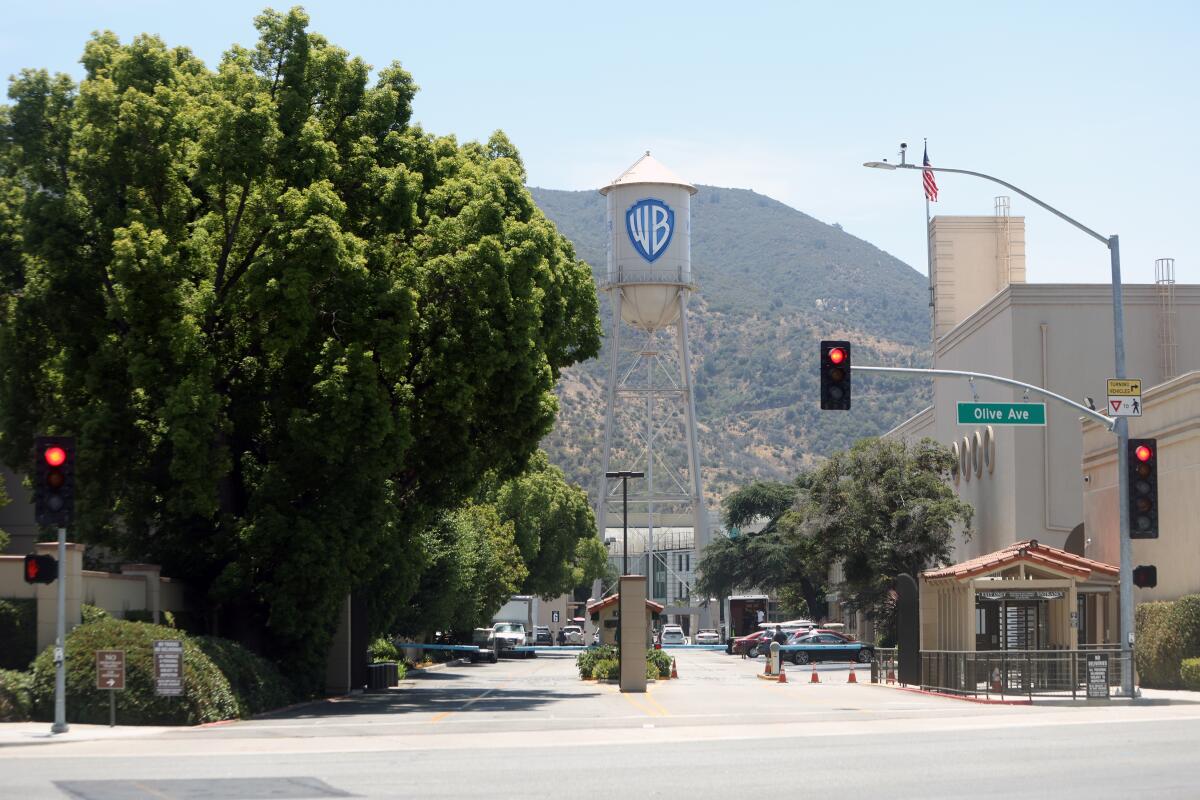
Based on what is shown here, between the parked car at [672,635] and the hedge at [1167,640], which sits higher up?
the hedge at [1167,640]

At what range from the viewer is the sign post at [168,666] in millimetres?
26281

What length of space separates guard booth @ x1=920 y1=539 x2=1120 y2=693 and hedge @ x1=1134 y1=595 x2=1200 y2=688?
126cm

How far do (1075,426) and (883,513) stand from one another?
37.6 feet

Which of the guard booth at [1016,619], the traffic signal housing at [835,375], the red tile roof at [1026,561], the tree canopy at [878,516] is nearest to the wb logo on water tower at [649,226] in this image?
the tree canopy at [878,516]

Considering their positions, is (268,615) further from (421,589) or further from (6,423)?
(421,589)

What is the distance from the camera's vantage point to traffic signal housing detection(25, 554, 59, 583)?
79.3ft

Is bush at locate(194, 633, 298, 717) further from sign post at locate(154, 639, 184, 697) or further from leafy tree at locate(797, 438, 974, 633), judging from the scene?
leafy tree at locate(797, 438, 974, 633)

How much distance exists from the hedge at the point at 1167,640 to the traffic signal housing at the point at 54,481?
24330 mm

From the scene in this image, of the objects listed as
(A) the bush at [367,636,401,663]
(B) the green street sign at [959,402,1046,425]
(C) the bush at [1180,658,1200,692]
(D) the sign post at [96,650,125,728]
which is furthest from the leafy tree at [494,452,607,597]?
(D) the sign post at [96,650,125,728]

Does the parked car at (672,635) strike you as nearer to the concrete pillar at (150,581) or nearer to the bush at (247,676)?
the bush at (247,676)

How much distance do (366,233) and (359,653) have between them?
12.7 m

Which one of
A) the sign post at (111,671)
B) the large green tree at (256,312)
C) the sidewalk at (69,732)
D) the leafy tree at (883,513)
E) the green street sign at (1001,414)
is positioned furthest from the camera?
the leafy tree at (883,513)

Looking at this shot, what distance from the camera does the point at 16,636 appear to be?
92.2 ft

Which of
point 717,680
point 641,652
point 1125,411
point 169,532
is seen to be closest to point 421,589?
point 717,680
